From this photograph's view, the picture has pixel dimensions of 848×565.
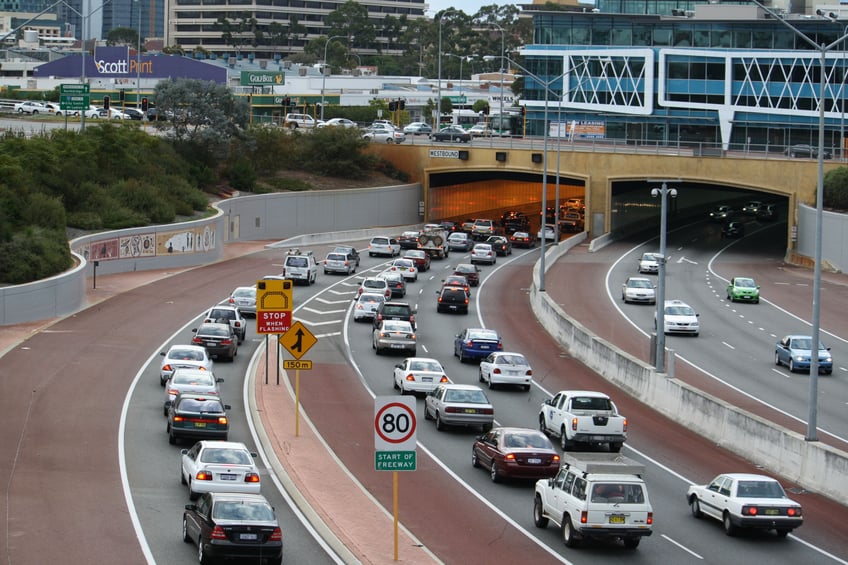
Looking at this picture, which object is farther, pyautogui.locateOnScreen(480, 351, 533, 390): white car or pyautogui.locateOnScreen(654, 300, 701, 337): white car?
pyautogui.locateOnScreen(654, 300, 701, 337): white car

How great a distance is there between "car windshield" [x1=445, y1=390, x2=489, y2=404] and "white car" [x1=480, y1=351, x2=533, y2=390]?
6.03 meters

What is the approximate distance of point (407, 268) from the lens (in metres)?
66.7

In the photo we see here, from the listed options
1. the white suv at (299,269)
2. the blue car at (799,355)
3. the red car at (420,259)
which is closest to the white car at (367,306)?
the white suv at (299,269)

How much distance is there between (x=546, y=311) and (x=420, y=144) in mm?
50301

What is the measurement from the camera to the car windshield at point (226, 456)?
974 inches

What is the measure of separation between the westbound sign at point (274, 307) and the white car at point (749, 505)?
13.6m

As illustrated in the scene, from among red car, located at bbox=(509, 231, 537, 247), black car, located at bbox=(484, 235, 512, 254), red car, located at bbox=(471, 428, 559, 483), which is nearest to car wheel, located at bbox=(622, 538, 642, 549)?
red car, located at bbox=(471, 428, 559, 483)

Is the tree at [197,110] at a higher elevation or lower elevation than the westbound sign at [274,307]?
higher

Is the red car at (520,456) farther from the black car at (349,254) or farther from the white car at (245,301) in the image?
the black car at (349,254)

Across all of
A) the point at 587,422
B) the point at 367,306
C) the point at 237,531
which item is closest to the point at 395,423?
the point at 237,531

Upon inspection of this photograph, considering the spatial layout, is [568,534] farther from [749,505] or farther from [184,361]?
[184,361]

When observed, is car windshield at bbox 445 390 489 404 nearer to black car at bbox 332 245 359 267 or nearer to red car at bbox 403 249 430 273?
black car at bbox 332 245 359 267

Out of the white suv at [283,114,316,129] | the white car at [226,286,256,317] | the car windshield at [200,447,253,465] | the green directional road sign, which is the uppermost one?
the white suv at [283,114,316,129]

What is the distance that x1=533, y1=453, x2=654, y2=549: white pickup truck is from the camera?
22.4 m
